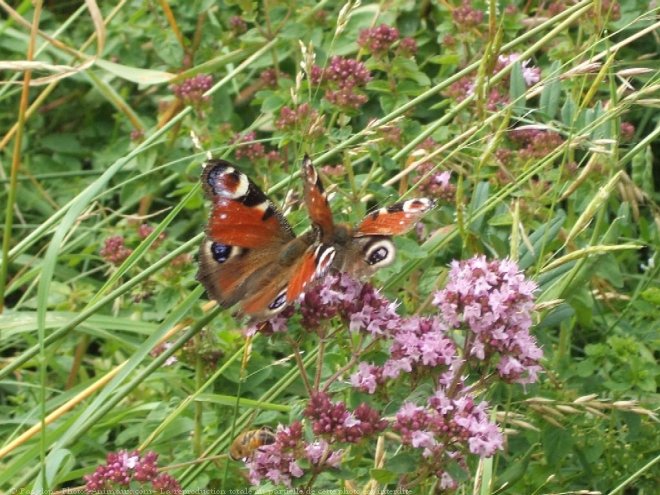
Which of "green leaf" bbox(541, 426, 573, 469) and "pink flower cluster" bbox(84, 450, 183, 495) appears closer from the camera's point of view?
"pink flower cluster" bbox(84, 450, 183, 495)

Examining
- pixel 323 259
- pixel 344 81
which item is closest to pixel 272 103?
pixel 344 81

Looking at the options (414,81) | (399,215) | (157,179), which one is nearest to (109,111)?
(157,179)

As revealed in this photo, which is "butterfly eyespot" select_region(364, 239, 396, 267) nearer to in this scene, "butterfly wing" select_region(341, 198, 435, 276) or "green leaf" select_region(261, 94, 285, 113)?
"butterfly wing" select_region(341, 198, 435, 276)

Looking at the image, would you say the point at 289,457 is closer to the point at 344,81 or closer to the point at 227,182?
the point at 227,182

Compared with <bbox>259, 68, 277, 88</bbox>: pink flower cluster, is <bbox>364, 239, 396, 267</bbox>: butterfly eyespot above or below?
above

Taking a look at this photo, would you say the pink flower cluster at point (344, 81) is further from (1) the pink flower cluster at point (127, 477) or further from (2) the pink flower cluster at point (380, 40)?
(1) the pink flower cluster at point (127, 477)

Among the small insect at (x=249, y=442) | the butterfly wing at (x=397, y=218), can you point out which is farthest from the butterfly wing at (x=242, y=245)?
the small insect at (x=249, y=442)

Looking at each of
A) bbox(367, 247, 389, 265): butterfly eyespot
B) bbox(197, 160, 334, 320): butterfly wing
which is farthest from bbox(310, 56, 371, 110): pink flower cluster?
bbox(367, 247, 389, 265): butterfly eyespot
